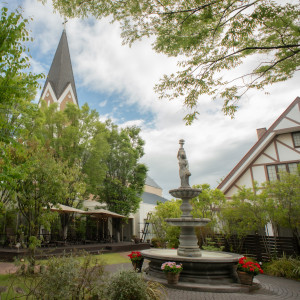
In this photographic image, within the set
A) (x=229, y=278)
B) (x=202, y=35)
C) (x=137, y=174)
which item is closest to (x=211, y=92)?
(x=202, y=35)

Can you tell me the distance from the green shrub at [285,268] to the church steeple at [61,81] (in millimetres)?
29733

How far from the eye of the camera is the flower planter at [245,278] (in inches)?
308

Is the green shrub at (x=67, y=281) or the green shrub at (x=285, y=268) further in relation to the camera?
the green shrub at (x=285, y=268)

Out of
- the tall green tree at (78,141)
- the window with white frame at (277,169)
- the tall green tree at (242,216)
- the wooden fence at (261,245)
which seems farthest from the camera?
the tall green tree at (78,141)

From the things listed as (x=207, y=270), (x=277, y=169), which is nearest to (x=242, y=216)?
(x=277, y=169)

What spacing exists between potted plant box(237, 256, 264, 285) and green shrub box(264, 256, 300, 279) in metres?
3.36

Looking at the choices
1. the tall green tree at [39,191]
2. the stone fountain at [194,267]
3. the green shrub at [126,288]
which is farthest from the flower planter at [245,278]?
the tall green tree at [39,191]

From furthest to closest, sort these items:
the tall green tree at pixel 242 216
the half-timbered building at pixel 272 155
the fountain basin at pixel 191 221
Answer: the half-timbered building at pixel 272 155 → the tall green tree at pixel 242 216 → the fountain basin at pixel 191 221

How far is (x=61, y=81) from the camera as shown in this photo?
Answer: 34344 millimetres

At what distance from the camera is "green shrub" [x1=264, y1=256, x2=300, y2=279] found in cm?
999

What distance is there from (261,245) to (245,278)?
632 cm

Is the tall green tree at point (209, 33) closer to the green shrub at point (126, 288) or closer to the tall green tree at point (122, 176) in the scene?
the green shrub at point (126, 288)

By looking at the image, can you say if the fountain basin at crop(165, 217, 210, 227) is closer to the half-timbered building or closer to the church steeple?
the half-timbered building

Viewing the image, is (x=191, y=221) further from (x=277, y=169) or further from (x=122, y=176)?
(x=122, y=176)
